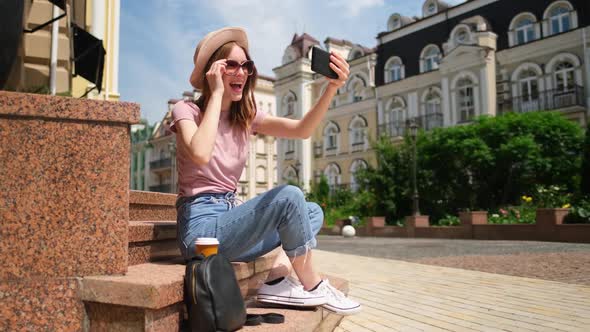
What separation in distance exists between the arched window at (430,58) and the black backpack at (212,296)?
29.4m

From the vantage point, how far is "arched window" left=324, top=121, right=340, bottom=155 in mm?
36000

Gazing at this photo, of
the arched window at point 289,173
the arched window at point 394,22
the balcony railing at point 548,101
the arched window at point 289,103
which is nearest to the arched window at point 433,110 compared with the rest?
the balcony railing at point 548,101

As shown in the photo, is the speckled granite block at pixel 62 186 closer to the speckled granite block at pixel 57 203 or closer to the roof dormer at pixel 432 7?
the speckled granite block at pixel 57 203

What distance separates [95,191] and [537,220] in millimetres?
14241

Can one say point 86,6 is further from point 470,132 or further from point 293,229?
point 470,132

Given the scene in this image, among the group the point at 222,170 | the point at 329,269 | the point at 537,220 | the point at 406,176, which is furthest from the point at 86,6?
the point at 406,176

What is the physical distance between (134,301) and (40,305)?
0.50 metres

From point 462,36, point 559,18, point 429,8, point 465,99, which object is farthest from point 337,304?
point 429,8

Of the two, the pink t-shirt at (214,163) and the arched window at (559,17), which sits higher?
the arched window at (559,17)

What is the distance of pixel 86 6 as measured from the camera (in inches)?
481

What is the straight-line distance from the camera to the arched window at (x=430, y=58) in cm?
2989

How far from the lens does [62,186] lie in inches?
93.2

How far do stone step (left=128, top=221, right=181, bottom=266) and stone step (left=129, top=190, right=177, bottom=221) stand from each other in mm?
695

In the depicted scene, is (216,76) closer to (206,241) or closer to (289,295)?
(206,241)
